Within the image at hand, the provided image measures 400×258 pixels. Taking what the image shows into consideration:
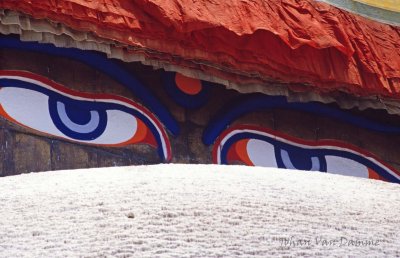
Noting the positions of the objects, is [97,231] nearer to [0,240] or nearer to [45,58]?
[0,240]

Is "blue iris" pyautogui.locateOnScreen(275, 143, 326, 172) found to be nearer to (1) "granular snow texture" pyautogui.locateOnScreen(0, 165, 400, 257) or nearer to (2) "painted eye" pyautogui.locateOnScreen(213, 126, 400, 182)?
(2) "painted eye" pyautogui.locateOnScreen(213, 126, 400, 182)

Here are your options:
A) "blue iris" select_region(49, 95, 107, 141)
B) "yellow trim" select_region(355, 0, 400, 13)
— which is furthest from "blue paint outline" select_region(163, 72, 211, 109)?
"yellow trim" select_region(355, 0, 400, 13)

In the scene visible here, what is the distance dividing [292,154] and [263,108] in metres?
0.39

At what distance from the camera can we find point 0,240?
134 inches

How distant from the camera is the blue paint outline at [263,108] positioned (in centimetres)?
627

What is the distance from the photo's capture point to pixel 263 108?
6.55 metres

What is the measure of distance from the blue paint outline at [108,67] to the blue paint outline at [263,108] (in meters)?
0.29

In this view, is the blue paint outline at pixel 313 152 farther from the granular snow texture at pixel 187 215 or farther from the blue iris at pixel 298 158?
the granular snow texture at pixel 187 215

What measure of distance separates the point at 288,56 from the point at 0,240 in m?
3.13

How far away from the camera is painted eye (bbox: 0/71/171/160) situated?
552 centimetres

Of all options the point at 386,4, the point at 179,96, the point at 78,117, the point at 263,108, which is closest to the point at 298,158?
the point at 263,108

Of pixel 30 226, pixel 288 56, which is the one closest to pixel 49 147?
pixel 288 56

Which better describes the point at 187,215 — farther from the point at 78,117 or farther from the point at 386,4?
the point at 386,4

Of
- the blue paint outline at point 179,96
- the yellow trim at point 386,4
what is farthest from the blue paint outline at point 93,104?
the yellow trim at point 386,4
